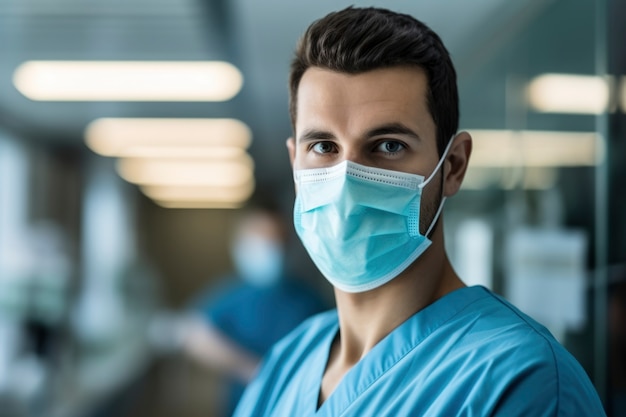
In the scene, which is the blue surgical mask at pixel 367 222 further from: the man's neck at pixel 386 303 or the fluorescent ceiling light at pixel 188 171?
the fluorescent ceiling light at pixel 188 171

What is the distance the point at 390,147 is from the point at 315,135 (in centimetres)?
11

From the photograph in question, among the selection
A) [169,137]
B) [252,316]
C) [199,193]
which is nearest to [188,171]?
[169,137]

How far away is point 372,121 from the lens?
43.2 inches

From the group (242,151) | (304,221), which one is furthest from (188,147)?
(304,221)

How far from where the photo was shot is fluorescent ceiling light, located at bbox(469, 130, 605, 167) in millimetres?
2004

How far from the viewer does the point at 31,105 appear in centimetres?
538

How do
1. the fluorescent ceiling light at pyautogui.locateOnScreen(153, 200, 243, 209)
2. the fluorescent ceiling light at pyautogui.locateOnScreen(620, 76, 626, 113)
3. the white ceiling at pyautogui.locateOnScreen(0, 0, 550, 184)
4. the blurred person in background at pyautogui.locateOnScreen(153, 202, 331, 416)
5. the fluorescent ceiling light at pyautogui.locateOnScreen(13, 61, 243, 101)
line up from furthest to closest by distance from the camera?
1. the fluorescent ceiling light at pyautogui.locateOnScreen(153, 200, 243, 209)
2. the fluorescent ceiling light at pyautogui.locateOnScreen(13, 61, 243, 101)
3. the blurred person in background at pyautogui.locateOnScreen(153, 202, 331, 416)
4. the white ceiling at pyautogui.locateOnScreen(0, 0, 550, 184)
5. the fluorescent ceiling light at pyautogui.locateOnScreen(620, 76, 626, 113)

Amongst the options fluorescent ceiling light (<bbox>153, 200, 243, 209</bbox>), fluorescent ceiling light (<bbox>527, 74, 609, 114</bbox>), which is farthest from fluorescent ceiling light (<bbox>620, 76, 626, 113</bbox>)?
fluorescent ceiling light (<bbox>153, 200, 243, 209</bbox>)

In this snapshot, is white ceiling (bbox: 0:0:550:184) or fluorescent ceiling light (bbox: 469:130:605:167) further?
white ceiling (bbox: 0:0:550:184)

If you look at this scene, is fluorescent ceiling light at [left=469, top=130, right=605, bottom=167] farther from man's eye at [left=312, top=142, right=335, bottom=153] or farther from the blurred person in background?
the blurred person in background

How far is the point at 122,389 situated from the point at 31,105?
8.36ft

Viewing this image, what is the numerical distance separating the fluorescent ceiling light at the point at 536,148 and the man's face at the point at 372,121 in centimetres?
61

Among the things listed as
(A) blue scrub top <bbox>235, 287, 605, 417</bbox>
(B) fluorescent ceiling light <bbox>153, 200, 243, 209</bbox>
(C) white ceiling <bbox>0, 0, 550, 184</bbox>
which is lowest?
(B) fluorescent ceiling light <bbox>153, 200, 243, 209</bbox>

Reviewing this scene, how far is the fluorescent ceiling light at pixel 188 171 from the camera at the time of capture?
24.7 ft
